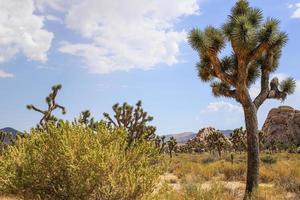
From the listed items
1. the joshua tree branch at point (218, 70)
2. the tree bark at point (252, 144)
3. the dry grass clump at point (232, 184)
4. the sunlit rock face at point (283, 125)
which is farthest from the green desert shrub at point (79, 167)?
the sunlit rock face at point (283, 125)

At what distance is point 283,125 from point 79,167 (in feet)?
253

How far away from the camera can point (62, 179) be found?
638 centimetres

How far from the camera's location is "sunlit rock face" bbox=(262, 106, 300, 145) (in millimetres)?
72656

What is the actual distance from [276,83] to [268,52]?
1238mm

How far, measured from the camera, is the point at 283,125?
258ft

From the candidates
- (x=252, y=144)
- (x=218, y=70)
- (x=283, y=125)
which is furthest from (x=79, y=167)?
(x=283, y=125)

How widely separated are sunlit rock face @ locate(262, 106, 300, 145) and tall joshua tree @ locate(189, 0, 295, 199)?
5868 cm

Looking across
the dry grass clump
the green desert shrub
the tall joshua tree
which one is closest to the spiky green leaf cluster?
the tall joshua tree

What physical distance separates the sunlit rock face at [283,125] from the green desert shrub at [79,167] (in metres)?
67.6

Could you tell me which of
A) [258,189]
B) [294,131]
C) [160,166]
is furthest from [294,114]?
[160,166]

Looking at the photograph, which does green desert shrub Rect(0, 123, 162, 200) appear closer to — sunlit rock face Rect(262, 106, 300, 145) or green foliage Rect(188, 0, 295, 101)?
green foliage Rect(188, 0, 295, 101)

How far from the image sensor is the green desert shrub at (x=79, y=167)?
608 cm

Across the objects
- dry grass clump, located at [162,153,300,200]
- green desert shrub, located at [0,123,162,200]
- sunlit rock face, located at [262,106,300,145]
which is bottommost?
dry grass clump, located at [162,153,300,200]

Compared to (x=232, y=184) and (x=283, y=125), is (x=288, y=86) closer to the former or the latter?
(x=232, y=184)
